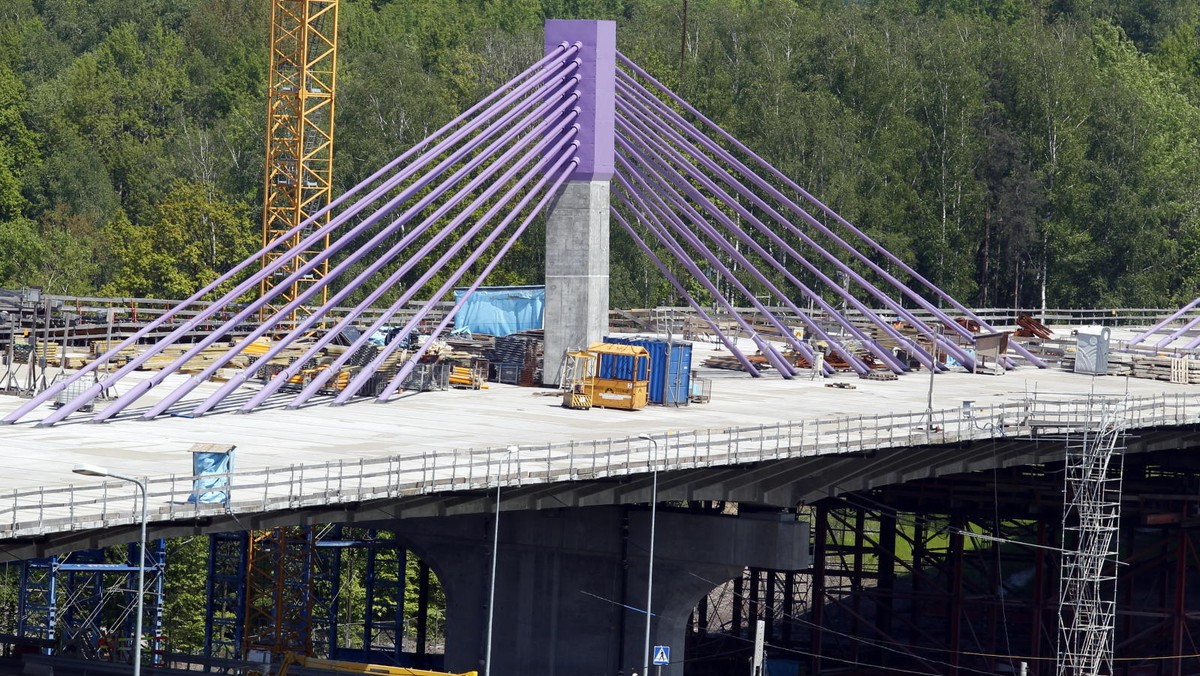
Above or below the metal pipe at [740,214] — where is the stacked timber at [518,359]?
below

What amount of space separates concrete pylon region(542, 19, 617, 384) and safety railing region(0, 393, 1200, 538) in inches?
501

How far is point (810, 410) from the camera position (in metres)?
73.2

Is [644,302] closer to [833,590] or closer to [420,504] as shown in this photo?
[833,590]

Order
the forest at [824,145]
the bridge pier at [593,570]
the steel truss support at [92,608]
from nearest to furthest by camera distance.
→ the bridge pier at [593,570]
the steel truss support at [92,608]
the forest at [824,145]

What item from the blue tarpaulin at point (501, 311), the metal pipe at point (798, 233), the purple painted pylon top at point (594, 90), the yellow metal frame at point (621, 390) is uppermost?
the purple painted pylon top at point (594, 90)

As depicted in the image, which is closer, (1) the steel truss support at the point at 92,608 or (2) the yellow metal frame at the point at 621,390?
(1) the steel truss support at the point at 92,608

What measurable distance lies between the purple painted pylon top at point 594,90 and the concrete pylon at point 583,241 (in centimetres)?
3

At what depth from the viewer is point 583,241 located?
257ft

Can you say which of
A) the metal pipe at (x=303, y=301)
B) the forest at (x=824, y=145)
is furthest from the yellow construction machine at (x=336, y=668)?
the forest at (x=824, y=145)

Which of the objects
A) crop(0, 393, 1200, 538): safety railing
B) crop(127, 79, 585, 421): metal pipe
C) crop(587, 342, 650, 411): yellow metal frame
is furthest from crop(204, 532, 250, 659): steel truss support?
crop(0, 393, 1200, 538): safety railing

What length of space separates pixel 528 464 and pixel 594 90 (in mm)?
24351

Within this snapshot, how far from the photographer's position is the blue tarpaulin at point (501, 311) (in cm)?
9244

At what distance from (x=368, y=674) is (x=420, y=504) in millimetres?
8175

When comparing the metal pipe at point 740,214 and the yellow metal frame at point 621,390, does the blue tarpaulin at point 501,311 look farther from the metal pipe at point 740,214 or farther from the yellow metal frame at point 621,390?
the yellow metal frame at point 621,390
